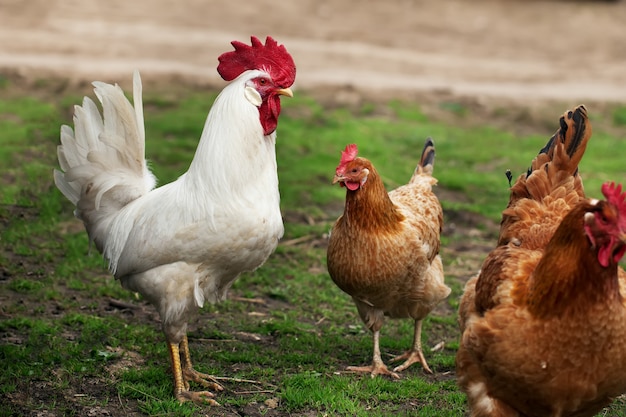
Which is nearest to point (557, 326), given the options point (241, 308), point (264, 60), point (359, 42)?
point (264, 60)

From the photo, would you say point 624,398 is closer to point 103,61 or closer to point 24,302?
point 24,302

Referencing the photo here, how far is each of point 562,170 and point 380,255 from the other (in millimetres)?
1409

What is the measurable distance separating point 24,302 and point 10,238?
1399 millimetres

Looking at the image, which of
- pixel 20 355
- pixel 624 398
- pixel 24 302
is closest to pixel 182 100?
pixel 24 302

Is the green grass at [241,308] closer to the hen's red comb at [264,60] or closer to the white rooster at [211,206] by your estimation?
the white rooster at [211,206]

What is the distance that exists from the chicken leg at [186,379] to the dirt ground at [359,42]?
905 centimetres

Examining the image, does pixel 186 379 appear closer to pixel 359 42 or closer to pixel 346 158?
pixel 346 158

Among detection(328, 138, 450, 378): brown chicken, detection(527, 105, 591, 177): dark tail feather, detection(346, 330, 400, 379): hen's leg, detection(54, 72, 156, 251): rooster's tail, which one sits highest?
detection(527, 105, 591, 177): dark tail feather

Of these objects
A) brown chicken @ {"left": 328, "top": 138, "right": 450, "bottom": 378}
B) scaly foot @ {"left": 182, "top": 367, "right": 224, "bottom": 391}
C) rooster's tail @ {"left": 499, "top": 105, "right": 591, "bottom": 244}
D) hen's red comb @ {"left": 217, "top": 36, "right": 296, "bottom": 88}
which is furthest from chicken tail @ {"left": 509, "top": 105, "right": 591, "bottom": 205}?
scaly foot @ {"left": 182, "top": 367, "right": 224, "bottom": 391}

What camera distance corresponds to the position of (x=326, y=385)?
562cm

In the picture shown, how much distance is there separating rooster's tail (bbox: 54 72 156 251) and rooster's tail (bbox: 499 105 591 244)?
2.64m

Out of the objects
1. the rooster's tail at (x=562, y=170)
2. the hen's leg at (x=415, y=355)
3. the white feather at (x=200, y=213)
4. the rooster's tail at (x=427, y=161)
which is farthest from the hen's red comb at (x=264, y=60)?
the hen's leg at (x=415, y=355)

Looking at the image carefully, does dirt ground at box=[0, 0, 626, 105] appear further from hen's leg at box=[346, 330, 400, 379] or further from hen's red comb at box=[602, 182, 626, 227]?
hen's red comb at box=[602, 182, 626, 227]

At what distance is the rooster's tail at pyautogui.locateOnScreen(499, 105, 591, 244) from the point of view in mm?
4992
